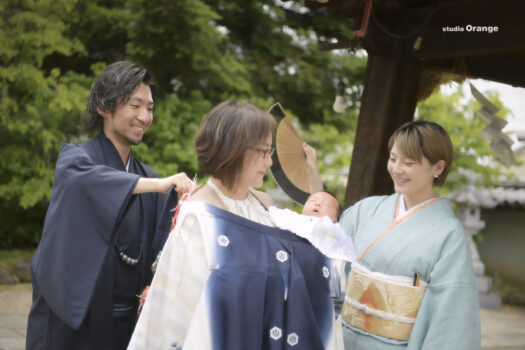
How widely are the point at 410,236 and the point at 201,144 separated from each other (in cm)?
124

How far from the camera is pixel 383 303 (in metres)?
2.50

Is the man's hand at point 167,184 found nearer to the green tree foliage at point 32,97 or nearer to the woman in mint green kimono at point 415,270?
the woman in mint green kimono at point 415,270

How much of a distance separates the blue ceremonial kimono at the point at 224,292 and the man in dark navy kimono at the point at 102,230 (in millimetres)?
489

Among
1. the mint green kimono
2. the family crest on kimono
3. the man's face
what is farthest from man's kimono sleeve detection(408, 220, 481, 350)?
the man's face

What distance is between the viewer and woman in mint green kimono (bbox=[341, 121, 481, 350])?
91.5 inches

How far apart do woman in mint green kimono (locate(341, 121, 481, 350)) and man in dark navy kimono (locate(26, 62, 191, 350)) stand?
108 cm

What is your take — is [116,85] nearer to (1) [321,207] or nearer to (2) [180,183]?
(2) [180,183]

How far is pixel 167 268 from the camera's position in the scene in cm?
183

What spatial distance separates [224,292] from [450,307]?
1161 millimetres

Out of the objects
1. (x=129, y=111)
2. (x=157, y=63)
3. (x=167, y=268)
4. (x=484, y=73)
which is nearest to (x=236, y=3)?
(x=157, y=63)

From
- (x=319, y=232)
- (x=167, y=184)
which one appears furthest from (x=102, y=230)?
(x=319, y=232)

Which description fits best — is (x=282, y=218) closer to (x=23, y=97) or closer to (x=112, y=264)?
(x=112, y=264)

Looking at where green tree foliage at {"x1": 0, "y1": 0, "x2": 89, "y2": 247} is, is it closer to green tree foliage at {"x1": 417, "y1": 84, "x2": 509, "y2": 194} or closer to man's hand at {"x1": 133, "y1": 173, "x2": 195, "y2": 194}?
man's hand at {"x1": 133, "y1": 173, "x2": 195, "y2": 194}

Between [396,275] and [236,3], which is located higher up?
[236,3]
